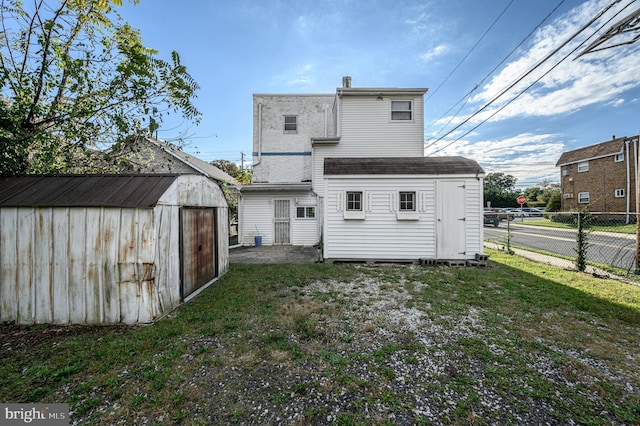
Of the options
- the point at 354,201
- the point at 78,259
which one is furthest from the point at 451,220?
the point at 78,259

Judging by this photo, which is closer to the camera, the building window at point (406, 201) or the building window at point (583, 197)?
the building window at point (406, 201)

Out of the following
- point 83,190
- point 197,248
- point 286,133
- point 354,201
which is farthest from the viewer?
point 286,133

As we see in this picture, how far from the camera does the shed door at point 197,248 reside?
203 inches

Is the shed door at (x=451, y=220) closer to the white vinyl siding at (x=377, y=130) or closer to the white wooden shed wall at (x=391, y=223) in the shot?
the white wooden shed wall at (x=391, y=223)

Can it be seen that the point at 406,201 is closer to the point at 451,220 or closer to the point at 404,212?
the point at 404,212

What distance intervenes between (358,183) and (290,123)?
7.66 m

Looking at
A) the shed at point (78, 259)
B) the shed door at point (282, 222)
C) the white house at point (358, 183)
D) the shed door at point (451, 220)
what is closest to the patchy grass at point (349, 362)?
the shed at point (78, 259)

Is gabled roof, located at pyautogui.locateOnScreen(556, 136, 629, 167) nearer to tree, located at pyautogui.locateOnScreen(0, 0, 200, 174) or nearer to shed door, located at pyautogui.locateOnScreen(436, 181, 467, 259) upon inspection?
shed door, located at pyautogui.locateOnScreen(436, 181, 467, 259)

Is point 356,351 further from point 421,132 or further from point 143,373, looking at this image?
point 421,132

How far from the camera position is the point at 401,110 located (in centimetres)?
1084

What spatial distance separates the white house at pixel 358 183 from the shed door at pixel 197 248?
11.8ft

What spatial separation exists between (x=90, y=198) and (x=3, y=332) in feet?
7.80

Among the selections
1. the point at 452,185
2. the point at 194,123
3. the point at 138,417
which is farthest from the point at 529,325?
the point at 194,123

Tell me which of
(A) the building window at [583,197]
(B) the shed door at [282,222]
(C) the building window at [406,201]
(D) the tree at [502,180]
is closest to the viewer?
(C) the building window at [406,201]
